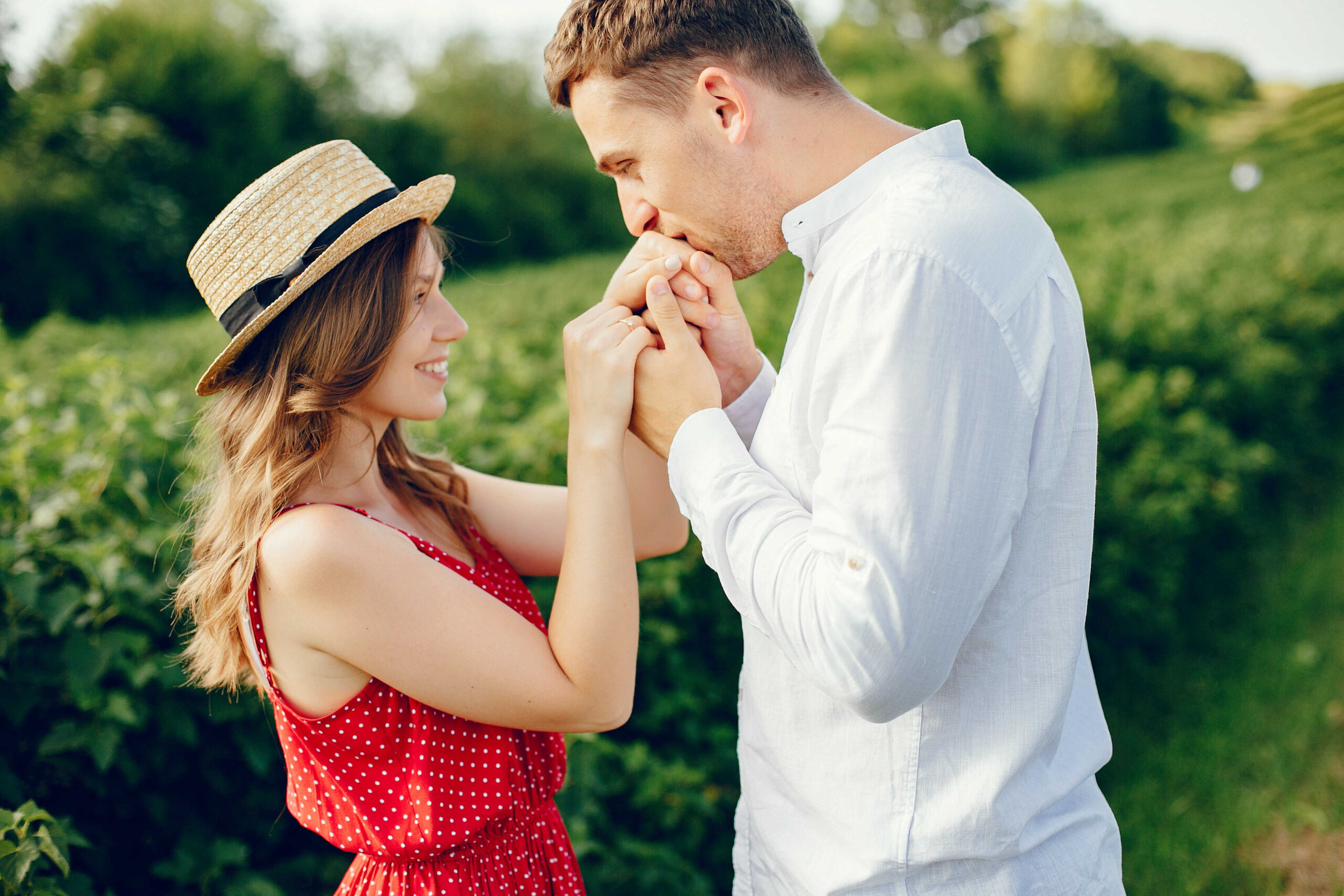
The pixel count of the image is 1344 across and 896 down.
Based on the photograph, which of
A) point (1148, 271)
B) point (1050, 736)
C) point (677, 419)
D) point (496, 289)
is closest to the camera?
point (1050, 736)

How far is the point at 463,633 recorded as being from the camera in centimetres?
157

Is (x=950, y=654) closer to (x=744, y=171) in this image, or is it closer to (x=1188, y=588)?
(x=744, y=171)

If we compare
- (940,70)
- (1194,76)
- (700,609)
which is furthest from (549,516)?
(1194,76)

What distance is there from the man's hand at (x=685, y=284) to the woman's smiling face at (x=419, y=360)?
0.39 metres

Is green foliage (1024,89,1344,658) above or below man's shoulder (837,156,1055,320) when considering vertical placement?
below

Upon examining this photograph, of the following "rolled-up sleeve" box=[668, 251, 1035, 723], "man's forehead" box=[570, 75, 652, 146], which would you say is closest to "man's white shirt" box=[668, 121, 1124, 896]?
"rolled-up sleeve" box=[668, 251, 1035, 723]

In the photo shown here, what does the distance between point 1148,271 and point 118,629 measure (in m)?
8.37

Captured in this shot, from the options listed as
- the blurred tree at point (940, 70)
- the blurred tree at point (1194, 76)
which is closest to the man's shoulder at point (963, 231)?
the blurred tree at point (940, 70)

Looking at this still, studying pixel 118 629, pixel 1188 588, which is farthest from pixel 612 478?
pixel 1188 588

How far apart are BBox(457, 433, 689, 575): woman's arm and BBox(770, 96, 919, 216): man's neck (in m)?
0.73

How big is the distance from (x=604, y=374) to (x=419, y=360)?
0.47m

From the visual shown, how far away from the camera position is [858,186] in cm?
149

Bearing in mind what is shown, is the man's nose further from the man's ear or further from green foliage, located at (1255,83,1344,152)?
green foliage, located at (1255,83,1344,152)

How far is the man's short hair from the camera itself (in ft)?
5.11
